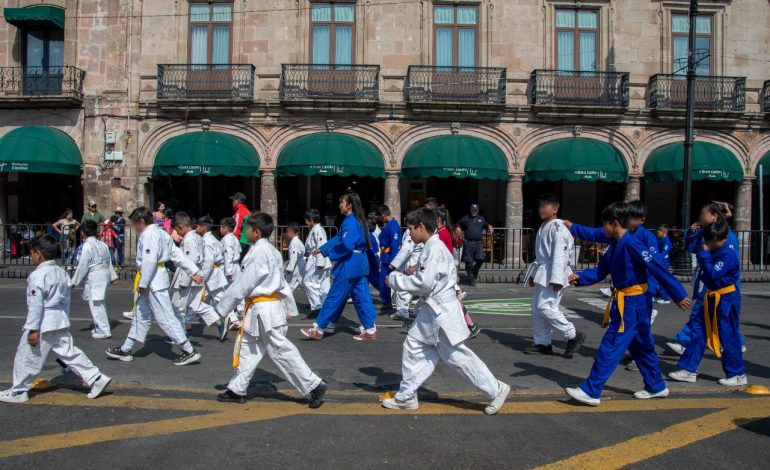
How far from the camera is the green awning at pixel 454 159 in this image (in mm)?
19266

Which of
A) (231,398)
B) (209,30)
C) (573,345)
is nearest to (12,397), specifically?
(231,398)

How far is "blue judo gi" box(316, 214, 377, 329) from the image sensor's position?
903cm

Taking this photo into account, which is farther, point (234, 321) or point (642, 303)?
point (234, 321)

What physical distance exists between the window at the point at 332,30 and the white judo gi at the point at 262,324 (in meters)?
15.8

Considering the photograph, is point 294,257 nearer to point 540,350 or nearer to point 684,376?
point 540,350

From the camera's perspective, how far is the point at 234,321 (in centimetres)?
940

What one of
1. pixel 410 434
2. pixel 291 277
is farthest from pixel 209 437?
pixel 291 277

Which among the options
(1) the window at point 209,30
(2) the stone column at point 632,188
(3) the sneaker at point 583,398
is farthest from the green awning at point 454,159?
(3) the sneaker at point 583,398

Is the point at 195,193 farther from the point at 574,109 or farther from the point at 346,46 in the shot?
the point at 574,109

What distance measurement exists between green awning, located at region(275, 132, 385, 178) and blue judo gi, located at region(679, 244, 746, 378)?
13113mm

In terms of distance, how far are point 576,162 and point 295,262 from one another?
1091 cm

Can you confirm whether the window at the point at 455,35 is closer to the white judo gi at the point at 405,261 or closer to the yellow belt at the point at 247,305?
the white judo gi at the point at 405,261

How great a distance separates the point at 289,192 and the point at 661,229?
1319 centimetres

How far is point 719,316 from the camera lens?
6.82 metres
